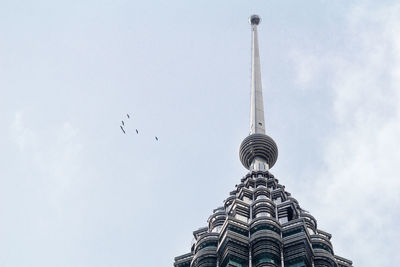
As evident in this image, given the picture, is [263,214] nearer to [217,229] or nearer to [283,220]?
[283,220]

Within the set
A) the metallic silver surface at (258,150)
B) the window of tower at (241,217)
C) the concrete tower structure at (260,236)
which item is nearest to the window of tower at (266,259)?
the concrete tower structure at (260,236)

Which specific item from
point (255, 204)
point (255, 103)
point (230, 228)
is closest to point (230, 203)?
point (255, 204)

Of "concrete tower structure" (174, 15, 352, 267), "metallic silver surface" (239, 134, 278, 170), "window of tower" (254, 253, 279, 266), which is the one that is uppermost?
"metallic silver surface" (239, 134, 278, 170)

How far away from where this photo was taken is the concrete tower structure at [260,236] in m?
118

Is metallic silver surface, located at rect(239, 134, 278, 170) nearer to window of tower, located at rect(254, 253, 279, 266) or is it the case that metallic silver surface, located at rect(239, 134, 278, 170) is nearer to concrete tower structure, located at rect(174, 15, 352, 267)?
concrete tower structure, located at rect(174, 15, 352, 267)

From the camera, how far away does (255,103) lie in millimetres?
188875

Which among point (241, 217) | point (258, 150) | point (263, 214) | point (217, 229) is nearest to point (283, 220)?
point (263, 214)

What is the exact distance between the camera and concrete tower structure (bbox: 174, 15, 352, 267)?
11812cm

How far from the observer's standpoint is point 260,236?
120 m

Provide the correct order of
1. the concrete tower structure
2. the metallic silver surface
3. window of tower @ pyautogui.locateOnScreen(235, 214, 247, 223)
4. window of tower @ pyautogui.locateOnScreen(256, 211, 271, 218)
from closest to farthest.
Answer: the concrete tower structure → window of tower @ pyautogui.locateOnScreen(256, 211, 271, 218) → window of tower @ pyautogui.locateOnScreen(235, 214, 247, 223) → the metallic silver surface

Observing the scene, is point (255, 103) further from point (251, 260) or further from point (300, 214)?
point (251, 260)

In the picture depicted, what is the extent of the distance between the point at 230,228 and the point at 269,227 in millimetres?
6366

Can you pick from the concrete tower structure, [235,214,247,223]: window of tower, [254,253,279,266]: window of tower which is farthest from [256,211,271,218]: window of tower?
[254,253,279,266]: window of tower

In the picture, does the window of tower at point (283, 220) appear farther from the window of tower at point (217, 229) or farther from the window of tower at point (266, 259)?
the window of tower at point (266, 259)
